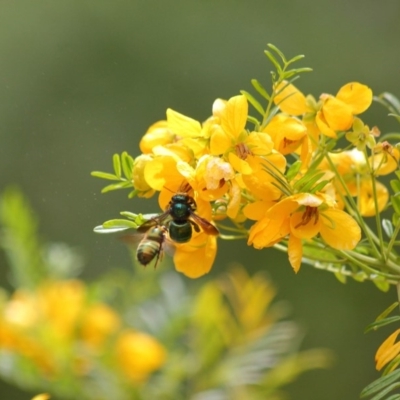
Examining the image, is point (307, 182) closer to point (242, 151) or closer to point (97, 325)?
point (242, 151)

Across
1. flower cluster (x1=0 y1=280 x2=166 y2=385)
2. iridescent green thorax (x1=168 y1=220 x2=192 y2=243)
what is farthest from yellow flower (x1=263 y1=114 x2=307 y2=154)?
flower cluster (x1=0 y1=280 x2=166 y2=385)

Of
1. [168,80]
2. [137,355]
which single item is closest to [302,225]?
[137,355]

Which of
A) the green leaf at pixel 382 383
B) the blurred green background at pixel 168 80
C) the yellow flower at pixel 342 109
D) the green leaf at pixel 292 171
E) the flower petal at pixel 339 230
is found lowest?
the green leaf at pixel 382 383

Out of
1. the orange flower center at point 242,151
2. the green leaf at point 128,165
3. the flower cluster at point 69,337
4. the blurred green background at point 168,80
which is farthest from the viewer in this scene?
the blurred green background at point 168,80

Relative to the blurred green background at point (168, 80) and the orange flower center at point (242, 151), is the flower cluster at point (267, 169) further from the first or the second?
the blurred green background at point (168, 80)

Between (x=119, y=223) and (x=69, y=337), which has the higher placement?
(x=69, y=337)

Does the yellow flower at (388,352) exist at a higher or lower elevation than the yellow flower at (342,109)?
lower

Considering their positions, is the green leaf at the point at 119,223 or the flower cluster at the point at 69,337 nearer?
the green leaf at the point at 119,223

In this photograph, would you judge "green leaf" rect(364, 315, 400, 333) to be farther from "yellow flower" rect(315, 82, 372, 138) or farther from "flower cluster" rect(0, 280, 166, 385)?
"flower cluster" rect(0, 280, 166, 385)

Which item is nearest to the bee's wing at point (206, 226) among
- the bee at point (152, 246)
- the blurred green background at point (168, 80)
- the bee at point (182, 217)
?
the bee at point (182, 217)
